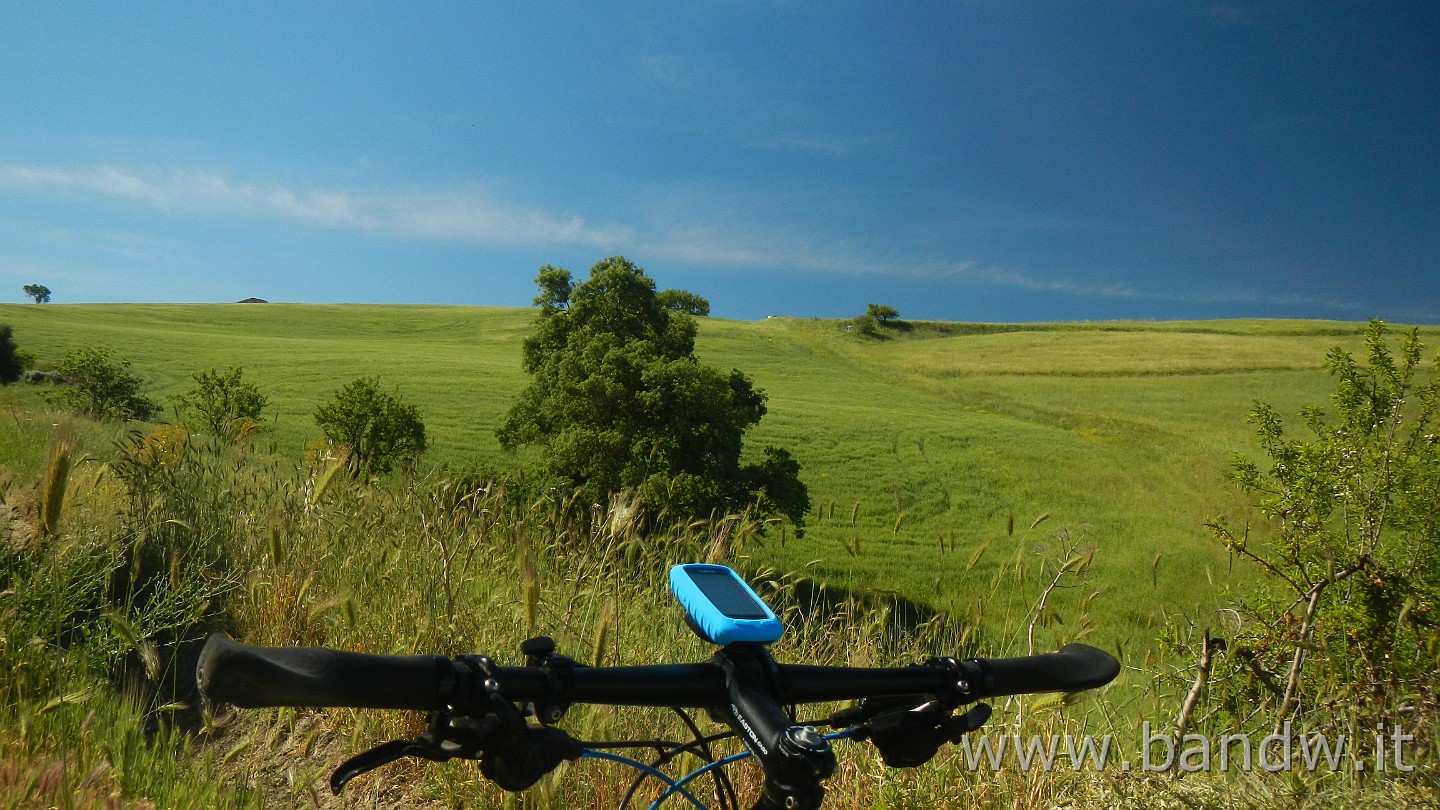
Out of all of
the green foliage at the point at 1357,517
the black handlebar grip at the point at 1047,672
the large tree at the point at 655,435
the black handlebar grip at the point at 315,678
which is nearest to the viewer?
the black handlebar grip at the point at 315,678

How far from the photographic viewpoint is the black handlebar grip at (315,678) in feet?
2.73

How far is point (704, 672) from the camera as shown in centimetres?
111

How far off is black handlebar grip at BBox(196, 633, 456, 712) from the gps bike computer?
321 mm

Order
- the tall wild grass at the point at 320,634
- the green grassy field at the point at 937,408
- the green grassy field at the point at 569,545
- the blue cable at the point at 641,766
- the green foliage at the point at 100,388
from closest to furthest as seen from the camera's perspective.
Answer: the blue cable at the point at 641,766 → the tall wild grass at the point at 320,634 → the green grassy field at the point at 569,545 → the green foliage at the point at 100,388 → the green grassy field at the point at 937,408

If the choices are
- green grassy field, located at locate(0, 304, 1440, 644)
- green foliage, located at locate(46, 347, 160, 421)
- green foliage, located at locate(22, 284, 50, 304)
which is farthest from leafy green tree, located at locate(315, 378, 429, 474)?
green foliage, located at locate(22, 284, 50, 304)

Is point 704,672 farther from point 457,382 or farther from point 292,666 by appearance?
point 457,382

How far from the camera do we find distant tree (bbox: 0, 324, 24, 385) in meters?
A: 31.5

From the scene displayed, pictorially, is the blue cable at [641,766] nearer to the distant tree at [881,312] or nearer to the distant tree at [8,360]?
the distant tree at [8,360]

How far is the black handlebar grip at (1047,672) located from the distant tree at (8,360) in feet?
130

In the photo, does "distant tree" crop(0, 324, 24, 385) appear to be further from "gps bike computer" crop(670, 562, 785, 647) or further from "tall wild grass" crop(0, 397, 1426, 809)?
"gps bike computer" crop(670, 562, 785, 647)

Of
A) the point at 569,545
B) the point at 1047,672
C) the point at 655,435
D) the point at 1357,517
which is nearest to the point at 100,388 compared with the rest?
the point at 655,435

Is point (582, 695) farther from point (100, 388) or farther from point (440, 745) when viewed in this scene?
point (100, 388)

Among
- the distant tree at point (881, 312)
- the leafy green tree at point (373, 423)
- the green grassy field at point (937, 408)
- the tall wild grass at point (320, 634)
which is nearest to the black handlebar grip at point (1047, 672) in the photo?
the tall wild grass at point (320, 634)

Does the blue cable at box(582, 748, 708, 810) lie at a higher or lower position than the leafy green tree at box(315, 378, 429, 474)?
higher
